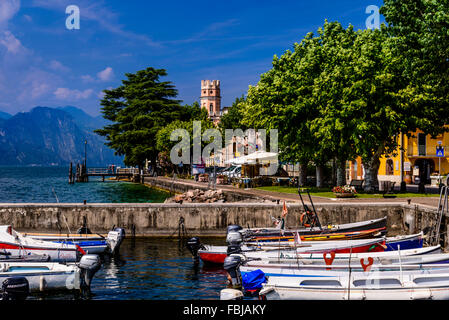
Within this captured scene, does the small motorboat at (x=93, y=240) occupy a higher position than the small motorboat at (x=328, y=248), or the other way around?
the small motorboat at (x=328, y=248)

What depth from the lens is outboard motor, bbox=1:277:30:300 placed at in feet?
44.9

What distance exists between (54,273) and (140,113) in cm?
8127

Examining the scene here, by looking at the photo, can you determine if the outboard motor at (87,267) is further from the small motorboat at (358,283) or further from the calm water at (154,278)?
the small motorboat at (358,283)

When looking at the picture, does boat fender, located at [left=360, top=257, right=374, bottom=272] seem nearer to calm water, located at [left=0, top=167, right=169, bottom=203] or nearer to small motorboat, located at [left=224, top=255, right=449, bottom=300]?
small motorboat, located at [left=224, top=255, right=449, bottom=300]

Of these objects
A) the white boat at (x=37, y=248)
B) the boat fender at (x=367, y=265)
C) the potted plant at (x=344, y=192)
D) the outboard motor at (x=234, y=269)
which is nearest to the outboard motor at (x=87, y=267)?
the white boat at (x=37, y=248)

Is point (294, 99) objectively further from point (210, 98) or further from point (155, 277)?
point (210, 98)

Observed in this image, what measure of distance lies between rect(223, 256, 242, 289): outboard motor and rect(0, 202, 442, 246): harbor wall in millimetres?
11393

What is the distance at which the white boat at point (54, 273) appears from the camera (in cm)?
1614

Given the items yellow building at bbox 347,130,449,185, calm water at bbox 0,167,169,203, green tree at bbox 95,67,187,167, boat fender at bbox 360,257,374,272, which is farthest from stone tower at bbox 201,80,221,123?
boat fender at bbox 360,257,374,272

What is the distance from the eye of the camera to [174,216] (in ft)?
92.1

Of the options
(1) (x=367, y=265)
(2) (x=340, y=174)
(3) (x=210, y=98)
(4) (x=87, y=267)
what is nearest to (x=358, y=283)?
(1) (x=367, y=265)

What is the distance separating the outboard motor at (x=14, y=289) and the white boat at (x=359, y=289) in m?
6.88
